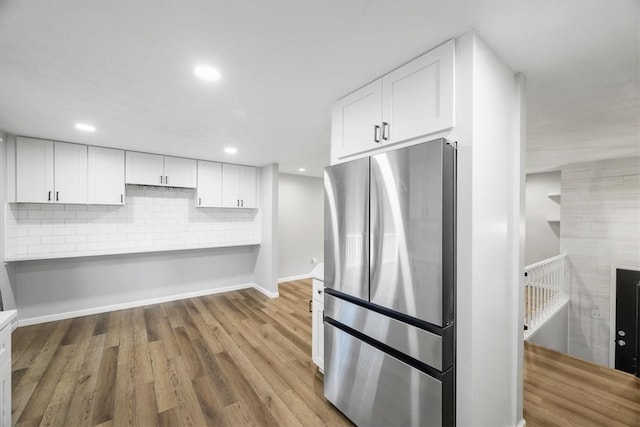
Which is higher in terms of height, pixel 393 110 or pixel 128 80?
pixel 128 80

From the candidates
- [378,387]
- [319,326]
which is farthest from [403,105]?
[319,326]

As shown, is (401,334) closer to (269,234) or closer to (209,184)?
(269,234)

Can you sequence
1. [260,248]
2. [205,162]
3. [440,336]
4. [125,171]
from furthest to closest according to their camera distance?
1. [260,248]
2. [205,162]
3. [125,171]
4. [440,336]

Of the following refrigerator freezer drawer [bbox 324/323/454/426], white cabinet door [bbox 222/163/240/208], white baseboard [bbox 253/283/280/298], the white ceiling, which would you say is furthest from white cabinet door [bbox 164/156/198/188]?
refrigerator freezer drawer [bbox 324/323/454/426]

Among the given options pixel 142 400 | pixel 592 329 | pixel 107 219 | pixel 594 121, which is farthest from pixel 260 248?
pixel 592 329

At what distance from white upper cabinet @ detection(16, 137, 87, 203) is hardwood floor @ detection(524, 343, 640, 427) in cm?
544

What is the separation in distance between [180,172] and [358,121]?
11.6 ft

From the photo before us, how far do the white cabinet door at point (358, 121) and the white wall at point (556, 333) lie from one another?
3.76 metres

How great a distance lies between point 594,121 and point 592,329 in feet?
11.6

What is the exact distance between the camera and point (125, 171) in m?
3.78

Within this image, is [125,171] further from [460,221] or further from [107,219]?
[460,221]

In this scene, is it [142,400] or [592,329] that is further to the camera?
[592,329]

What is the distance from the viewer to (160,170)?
404cm

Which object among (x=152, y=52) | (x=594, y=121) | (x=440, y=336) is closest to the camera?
(x=440, y=336)
